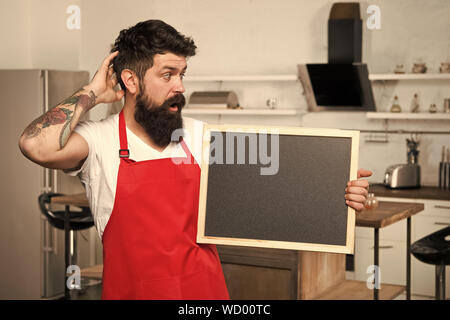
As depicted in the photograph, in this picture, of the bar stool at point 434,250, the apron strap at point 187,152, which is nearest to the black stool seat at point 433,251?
the bar stool at point 434,250

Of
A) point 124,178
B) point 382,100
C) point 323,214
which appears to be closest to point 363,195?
point 323,214

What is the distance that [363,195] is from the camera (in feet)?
5.67

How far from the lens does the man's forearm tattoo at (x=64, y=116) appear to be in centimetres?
179

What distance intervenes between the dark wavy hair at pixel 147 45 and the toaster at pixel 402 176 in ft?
11.6

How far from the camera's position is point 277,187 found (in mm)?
1822

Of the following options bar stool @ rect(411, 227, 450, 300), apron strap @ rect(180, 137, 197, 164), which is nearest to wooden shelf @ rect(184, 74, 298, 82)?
bar stool @ rect(411, 227, 450, 300)

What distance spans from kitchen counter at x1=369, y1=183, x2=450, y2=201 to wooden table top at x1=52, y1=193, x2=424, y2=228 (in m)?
0.85

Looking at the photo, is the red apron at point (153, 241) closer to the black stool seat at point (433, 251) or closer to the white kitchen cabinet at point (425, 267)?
the black stool seat at point (433, 251)

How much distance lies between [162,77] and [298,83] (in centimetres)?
415

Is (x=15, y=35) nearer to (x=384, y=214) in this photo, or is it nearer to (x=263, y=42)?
(x=263, y=42)

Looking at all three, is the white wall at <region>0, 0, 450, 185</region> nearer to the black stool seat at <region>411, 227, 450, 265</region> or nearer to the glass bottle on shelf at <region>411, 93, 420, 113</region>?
the glass bottle on shelf at <region>411, 93, 420, 113</region>
